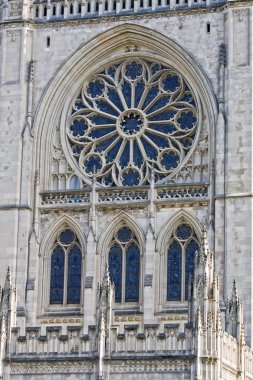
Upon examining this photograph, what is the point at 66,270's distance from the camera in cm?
4528

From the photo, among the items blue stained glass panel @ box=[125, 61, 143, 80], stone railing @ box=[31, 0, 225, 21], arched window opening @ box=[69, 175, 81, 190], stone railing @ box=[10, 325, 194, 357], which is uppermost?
stone railing @ box=[31, 0, 225, 21]

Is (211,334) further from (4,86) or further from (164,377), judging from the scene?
(4,86)

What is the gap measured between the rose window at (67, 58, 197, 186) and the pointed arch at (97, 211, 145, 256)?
4.08 feet

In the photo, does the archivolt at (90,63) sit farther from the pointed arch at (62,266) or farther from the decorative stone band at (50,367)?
the decorative stone band at (50,367)

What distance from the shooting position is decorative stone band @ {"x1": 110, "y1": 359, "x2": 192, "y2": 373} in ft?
123

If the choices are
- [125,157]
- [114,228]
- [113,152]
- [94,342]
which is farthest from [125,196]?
[94,342]

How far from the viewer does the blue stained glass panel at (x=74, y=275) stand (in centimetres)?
4506

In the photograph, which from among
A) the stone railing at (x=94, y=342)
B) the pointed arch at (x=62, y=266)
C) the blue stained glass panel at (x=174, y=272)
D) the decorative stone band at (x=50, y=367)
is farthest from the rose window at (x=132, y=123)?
the decorative stone band at (x=50, y=367)

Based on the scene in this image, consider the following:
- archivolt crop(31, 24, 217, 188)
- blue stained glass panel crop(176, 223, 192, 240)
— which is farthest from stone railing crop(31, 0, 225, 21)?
blue stained glass panel crop(176, 223, 192, 240)

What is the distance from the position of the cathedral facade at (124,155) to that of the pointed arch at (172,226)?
3cm

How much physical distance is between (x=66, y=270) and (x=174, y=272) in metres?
3.50

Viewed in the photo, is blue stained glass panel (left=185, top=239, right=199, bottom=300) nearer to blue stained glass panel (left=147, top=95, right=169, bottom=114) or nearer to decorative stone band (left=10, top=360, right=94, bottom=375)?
blue stained glass panel (left=147, top=95, right=169, bottom=114)

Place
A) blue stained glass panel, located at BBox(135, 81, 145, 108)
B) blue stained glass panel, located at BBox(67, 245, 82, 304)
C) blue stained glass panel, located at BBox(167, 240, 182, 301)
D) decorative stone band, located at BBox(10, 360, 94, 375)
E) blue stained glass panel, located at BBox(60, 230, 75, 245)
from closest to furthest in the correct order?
1. decorative stone band, located at BBox(10, 360, 94, 375)
2. blue stained glass panel, located at BBox(167, 240, 182, 301)
3. blue stained glass panel, located at BBox(67, 245, 82, 304)
4. blue stained glass panel, located at BBox(60, 230, 75, 245)
5. blue stained glass panel, located at BBox(135, 81, 145, 108)

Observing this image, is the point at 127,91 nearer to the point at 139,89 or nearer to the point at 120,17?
the point at 139,89
